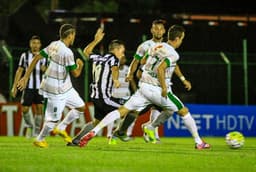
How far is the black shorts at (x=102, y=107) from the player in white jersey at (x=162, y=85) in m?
1.94

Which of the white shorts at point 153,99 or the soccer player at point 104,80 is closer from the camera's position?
the white shorts at point 153,99

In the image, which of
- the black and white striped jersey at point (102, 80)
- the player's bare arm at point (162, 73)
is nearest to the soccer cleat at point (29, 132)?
the black and white striped jersey at point (102, 80)

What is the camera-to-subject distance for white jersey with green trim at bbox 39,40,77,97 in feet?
48.8

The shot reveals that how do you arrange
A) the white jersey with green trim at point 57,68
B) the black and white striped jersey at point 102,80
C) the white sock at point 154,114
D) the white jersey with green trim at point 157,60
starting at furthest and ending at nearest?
1. the white sock at point 154,114
2. the black and white striped jersey at point 102,80
3. the white jersey with green trim at point 157,60
4. the white jersey with green trim at point 57,68

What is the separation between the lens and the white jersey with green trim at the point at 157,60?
15.0 m

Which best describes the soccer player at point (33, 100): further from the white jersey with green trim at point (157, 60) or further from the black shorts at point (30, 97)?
the white jersey with green trim at point (157, 60)

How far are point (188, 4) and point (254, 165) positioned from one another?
22.4m

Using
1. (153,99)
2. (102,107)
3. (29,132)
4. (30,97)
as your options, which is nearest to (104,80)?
(102,107)

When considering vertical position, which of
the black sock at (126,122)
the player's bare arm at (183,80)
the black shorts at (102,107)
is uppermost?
the player's bare arm at (183,80)

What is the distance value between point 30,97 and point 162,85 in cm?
586

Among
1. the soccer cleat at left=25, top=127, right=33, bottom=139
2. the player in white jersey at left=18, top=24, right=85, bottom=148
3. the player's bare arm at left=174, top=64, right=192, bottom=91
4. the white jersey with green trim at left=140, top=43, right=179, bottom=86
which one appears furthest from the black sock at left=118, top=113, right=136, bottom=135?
the soccer cleat at left=25, top=127, right=33, bottom=139

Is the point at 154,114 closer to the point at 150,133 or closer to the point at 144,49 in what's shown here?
the point at 150,133

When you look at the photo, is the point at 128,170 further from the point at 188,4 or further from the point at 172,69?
the point at 188,4

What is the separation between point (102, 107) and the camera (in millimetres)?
17344
